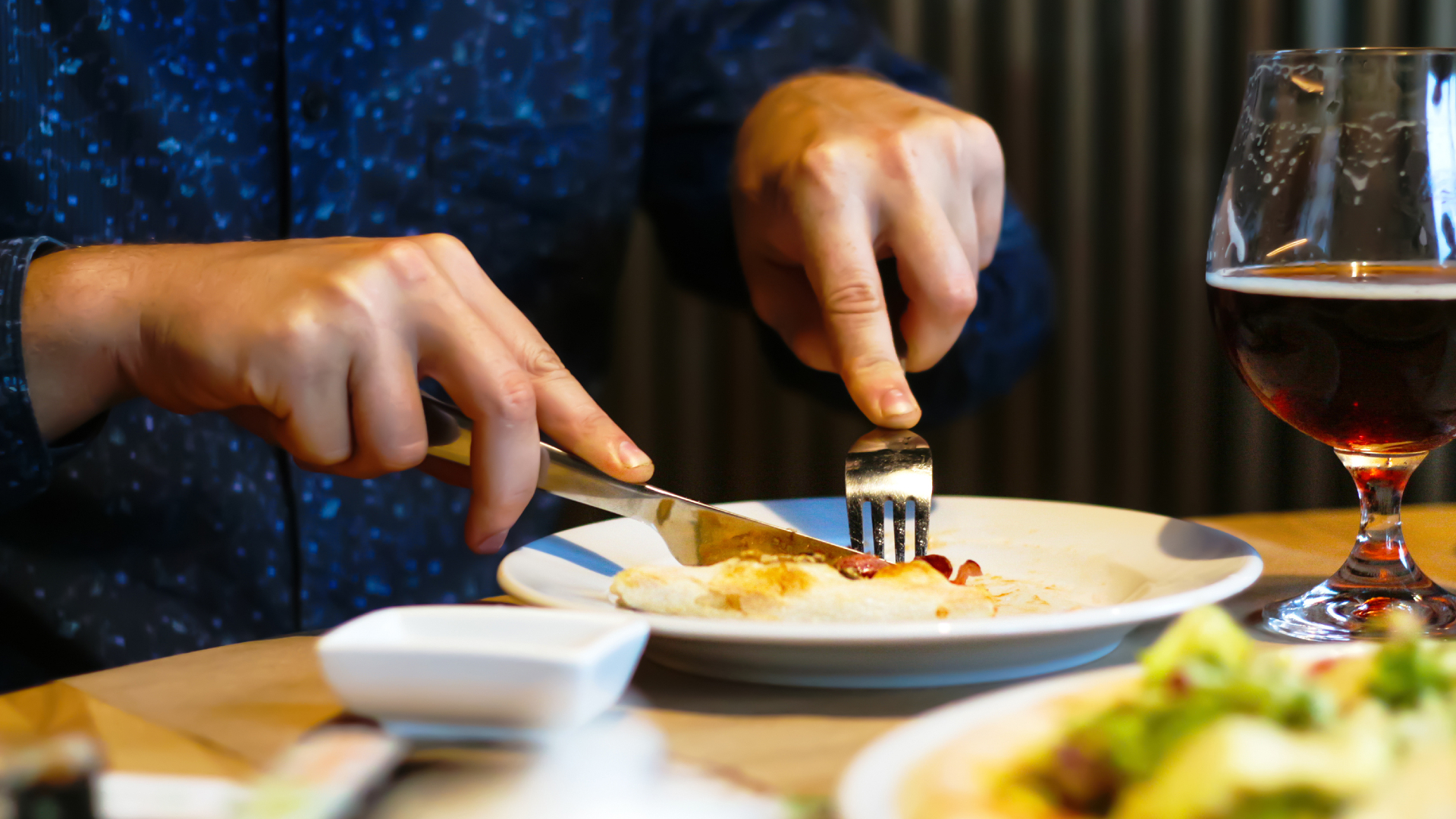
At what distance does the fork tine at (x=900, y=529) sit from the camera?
A: 0.81 m

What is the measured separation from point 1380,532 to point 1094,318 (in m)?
2.32

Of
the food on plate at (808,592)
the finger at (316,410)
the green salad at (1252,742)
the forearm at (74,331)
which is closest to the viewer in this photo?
the green salad at (1252,742)

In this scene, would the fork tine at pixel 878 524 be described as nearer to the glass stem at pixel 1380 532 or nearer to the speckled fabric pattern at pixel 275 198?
the glass stem at pixel 1380 532

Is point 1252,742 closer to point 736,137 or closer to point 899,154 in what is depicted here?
point 899,154

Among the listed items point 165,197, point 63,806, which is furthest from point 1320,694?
point 165,197

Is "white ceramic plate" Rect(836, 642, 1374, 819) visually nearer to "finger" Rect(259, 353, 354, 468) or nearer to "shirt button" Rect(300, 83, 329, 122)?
"finger" Rect(259, 353, 354, 468)

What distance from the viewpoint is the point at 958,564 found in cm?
82

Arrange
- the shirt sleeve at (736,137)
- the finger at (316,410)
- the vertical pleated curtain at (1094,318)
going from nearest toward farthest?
1. the finger at (316,410)
2. the shirt sleeve at (736,137)
3. the vertical pleated curtain at (1094,318)

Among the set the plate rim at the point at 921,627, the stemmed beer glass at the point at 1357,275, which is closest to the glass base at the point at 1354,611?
the stemmed beer glass at the point at 1357,275

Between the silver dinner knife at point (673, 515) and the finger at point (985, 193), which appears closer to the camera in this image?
the silver dinner knife at point (673, 515)

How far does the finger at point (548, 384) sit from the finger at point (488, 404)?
0.07 feet

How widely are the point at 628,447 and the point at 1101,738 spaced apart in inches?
19.6

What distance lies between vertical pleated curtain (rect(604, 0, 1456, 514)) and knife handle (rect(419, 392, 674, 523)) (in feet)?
6.08

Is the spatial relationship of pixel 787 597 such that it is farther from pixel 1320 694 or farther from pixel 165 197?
pixel 165 197
